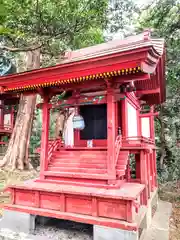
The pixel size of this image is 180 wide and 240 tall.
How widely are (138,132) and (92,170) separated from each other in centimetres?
306

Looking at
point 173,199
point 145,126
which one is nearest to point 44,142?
point 145,126

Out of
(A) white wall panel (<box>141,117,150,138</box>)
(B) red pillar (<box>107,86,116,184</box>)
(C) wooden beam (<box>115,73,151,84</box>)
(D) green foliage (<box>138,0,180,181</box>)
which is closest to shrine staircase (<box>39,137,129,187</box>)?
(B) red pillar (<box>107,86,116,184</box>)

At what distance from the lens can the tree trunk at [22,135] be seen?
9.35 meters

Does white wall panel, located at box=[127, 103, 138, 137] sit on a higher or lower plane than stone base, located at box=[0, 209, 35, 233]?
higher

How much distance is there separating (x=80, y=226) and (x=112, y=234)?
5.39ft

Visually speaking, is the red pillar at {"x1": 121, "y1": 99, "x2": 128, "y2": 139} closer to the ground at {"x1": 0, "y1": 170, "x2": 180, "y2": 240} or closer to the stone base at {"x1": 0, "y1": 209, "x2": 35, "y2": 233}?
the ground at {"x1": 0, "y1": 170, "x2": 180, "y2": 240}

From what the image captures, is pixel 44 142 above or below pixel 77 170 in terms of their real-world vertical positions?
above

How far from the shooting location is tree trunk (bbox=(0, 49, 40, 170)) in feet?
30.7

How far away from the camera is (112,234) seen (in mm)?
3621

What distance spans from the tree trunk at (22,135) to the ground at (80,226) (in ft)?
2.06

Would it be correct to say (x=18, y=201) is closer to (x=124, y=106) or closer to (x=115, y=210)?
(x=115, y=210)

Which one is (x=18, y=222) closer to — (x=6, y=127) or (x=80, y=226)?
(x=80, y=226)

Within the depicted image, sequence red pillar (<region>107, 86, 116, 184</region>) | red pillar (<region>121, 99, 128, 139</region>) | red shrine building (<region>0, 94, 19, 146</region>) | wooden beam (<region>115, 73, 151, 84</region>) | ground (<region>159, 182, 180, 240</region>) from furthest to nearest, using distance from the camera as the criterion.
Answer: red shrine building (<region>0, 94, 19, 146</region>) < red pillar (<region>121, 99, 128, 139</region>) < ground (<region>159, 182, 180, 240</region>) < red pillar (<region>107, 86, 116, 184</region>) < wooden beam (<region>115, 73, 151, 84</region>)

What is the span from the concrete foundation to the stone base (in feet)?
5.22
